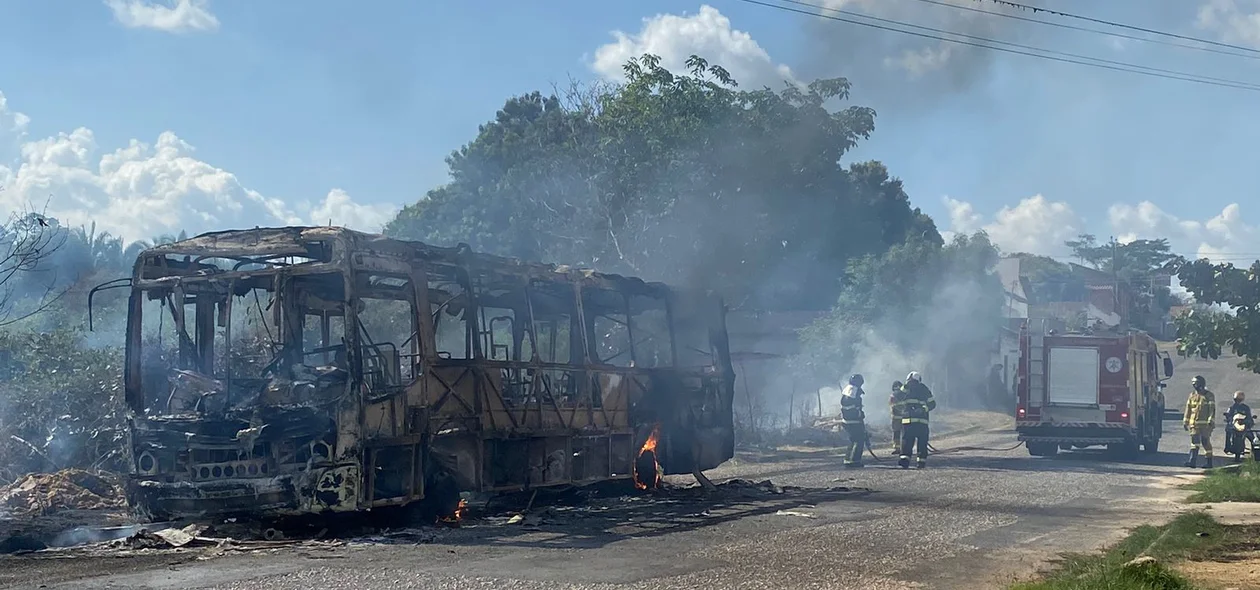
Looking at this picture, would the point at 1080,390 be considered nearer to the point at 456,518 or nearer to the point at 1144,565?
the point at 456,518

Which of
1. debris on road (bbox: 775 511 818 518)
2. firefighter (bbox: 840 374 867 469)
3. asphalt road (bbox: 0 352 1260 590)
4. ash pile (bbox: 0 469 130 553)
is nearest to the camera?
asphalt road (bbox: 0 352 1260 590)

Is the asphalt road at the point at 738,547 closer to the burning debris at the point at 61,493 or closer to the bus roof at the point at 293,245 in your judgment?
the bus roof at the point at 293,245

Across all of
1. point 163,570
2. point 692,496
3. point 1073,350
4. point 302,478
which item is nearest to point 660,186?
point 1073,350

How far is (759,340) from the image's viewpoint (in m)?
41.6

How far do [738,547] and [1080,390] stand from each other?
15.6 m

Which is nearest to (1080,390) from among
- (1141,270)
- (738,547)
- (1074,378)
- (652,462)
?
(1074,378)

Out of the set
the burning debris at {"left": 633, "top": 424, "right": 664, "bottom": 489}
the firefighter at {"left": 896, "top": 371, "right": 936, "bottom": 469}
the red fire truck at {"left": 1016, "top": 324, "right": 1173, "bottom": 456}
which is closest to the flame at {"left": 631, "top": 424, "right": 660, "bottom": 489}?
the burning debris at {"left": 633, "top": 424, "right": 664, "bottom": 489}

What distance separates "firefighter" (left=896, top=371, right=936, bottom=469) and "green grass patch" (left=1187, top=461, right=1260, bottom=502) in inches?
158

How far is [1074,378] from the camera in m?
23.6

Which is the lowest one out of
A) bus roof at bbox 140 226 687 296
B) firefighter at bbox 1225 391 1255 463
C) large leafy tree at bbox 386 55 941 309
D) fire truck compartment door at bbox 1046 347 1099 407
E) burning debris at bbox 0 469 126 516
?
burning debris at bbox 0 469 126 516

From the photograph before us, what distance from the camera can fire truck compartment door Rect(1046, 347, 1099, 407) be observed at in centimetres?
2345

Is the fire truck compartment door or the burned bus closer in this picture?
the burned bus

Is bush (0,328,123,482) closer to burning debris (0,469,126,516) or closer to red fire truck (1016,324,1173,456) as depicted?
burning debris (0,469,126,516)

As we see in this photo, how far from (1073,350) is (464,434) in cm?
1538
